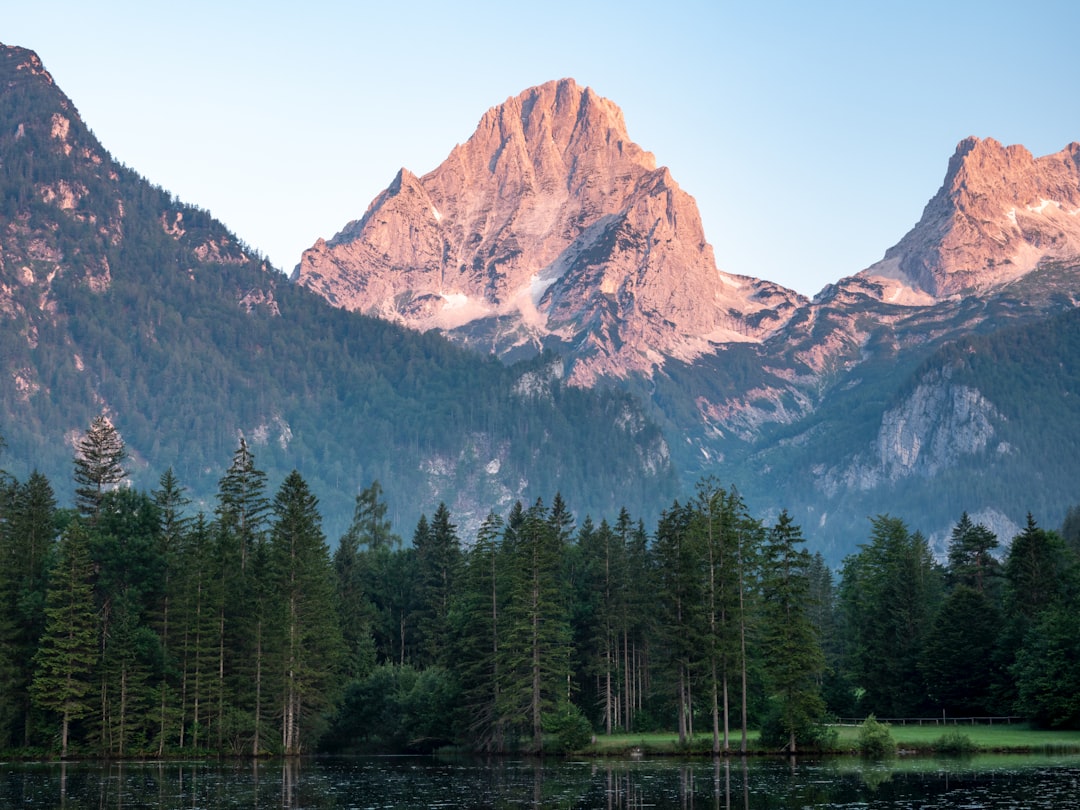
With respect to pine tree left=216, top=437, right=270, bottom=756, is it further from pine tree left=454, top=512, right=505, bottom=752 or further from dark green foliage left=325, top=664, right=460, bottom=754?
pine tree left=454, top=512, right=505, bottom=752

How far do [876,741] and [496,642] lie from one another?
3597cm

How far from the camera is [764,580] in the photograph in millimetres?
113562

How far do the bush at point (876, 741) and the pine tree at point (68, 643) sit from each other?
6192 centimetres

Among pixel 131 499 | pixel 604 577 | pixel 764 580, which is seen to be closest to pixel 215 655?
pixel 131 499

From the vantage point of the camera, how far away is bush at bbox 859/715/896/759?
104 m

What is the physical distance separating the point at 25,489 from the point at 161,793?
65.6 meters

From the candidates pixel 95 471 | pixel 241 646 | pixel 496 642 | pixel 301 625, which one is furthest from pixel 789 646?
pixel 95 471

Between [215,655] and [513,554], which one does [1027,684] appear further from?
[215,655]

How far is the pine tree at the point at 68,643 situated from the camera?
119688 mm

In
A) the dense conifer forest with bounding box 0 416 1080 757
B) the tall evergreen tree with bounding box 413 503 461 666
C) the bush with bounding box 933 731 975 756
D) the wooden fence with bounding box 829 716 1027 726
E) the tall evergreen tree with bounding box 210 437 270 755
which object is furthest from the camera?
the tall evergreen tree with bounding box 413 503 461 666

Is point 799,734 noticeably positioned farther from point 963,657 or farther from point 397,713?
point 397,713

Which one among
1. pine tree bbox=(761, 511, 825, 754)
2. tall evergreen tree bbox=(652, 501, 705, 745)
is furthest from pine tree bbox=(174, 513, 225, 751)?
pine tree bbox=(761, 511, 825, 754)

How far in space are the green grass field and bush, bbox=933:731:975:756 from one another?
1.77ft

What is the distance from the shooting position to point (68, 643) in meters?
120
